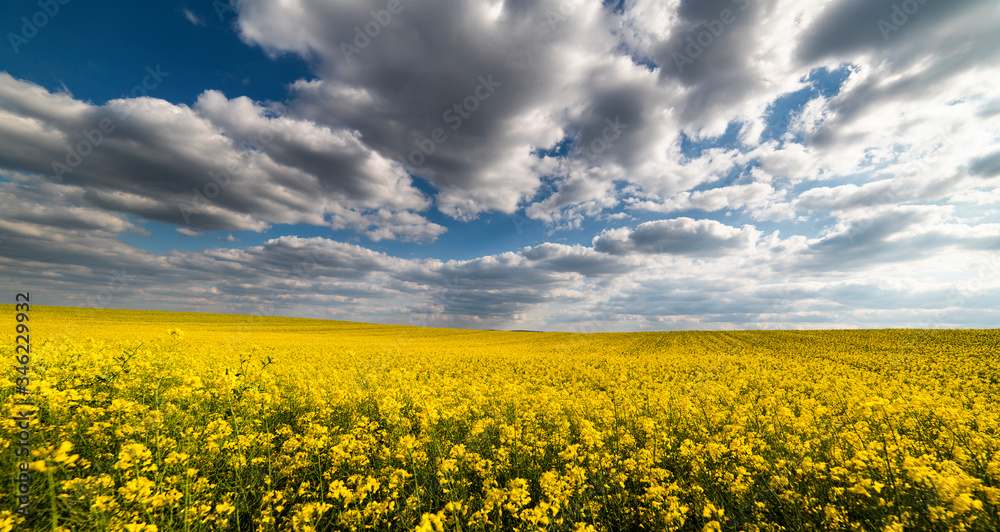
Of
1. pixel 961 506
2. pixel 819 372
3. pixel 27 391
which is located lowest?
pixel 819 372

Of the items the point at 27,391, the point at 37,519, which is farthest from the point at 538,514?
the point at 27,391

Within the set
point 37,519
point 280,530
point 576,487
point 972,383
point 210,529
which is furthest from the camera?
point 972,383

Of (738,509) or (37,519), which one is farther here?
(738,509)

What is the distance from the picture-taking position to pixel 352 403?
26.6ft

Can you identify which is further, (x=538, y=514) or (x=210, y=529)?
(x=210, y=529)

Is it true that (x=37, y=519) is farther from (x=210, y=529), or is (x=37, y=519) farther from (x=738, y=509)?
(x=738, y=509)

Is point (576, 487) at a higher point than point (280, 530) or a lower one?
higher

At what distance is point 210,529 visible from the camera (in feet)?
13.5

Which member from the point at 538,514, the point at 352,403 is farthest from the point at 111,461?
the point at 538,514

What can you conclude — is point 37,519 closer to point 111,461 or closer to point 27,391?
point 111,461

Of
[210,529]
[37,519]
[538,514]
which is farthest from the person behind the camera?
[210,529]

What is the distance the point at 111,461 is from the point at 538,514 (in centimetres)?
643

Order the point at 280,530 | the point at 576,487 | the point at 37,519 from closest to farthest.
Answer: the point at 37,519 < the point at 280,530 < the point at 576,487

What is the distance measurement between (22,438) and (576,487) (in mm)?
7289
